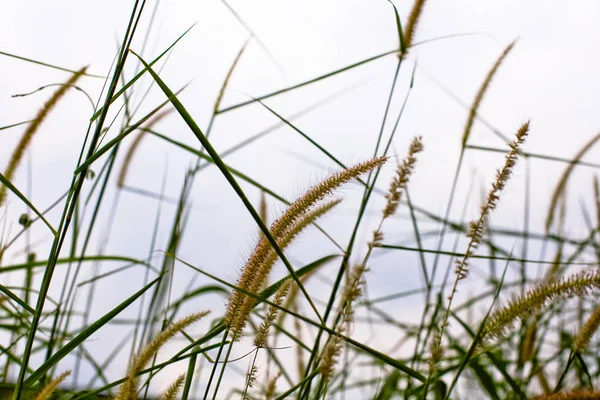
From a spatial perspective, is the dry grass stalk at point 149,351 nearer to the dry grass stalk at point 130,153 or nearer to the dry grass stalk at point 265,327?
the dry grass stalk at point 265,327

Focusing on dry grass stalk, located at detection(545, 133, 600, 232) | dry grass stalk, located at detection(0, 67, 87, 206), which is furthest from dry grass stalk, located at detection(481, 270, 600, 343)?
dry grass stalk, located at detection(545, 133, 600, 232)

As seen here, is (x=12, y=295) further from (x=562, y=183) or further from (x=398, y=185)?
(x=562, y=183)

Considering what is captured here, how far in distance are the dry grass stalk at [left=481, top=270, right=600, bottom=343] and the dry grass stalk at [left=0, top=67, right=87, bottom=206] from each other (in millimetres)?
1205

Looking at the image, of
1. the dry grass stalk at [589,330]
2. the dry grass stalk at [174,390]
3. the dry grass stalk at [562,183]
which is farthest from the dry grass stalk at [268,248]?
the dry grass stalk at [562,183]

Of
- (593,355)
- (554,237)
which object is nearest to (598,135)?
(554,237)

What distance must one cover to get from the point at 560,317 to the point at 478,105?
1.33 metres

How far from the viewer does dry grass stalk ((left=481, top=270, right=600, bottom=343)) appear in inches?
41.3

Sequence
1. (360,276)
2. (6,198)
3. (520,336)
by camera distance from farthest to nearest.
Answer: (520,336), (6,198), (360,276)

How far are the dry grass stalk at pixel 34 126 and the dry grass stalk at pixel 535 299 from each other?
3.95 feet

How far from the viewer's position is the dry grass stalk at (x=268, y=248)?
1.07 metres

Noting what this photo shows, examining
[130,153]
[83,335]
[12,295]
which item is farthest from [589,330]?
[130,153]

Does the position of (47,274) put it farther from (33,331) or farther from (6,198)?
(6,198)

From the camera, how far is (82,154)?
1.32 metres

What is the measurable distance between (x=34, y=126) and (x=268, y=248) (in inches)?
37.8
